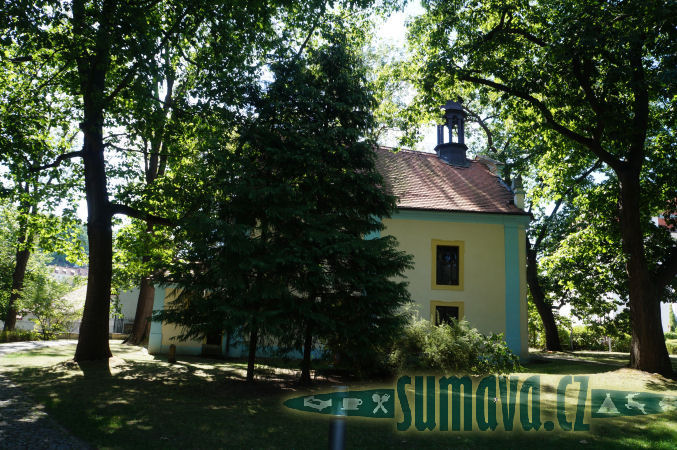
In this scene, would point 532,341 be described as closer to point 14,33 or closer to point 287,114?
point 287,114

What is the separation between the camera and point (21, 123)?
13.8m

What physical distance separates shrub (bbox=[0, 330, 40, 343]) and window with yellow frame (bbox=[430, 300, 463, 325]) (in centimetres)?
1949

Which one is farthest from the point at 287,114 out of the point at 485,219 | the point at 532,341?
the point at 532,341

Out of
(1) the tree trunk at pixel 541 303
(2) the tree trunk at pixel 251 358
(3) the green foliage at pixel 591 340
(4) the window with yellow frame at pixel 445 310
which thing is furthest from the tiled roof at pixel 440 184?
(3) the green foliage at pixel 591 340

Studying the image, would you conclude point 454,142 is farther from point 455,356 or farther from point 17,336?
point 17,336

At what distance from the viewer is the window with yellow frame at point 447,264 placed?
1914 centimetres

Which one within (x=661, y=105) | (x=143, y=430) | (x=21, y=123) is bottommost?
(x=143, y=430)

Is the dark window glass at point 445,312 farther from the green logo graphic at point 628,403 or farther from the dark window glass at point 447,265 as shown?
the green logo graphic at point 628,403

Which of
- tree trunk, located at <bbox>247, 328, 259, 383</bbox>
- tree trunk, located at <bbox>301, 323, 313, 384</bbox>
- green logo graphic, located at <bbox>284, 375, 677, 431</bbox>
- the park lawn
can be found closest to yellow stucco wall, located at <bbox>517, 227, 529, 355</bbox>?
the park lawn

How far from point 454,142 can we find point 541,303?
10.0 m

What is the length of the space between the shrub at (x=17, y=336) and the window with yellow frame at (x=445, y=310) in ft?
63.9

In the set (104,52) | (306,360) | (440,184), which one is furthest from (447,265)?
(104,52)

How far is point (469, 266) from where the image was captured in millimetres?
19469

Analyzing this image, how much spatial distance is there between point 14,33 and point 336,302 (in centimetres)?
942
